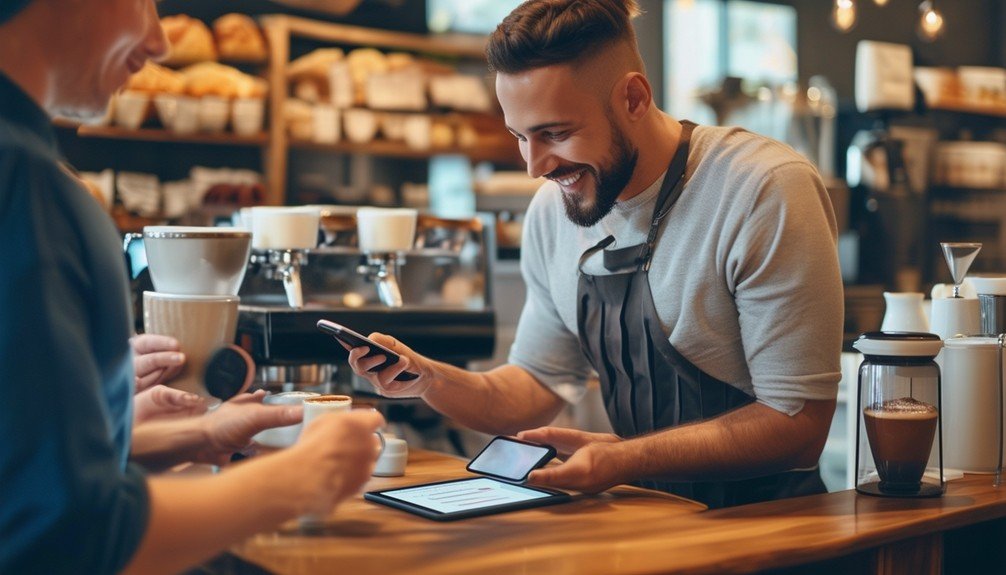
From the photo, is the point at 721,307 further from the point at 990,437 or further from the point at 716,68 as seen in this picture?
the point at 716,68

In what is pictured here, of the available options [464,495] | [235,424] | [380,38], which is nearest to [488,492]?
[464,495]

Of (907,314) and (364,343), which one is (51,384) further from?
(907,314)

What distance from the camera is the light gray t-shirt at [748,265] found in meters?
1.99

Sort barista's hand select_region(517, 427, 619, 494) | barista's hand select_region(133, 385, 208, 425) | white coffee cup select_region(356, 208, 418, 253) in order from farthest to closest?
white coffee cup select_region(356, 208, 418, 253) → barista's hand select_region(517, 427, 619, 494) → barista's hand select_region(133, 385, 208, 425)

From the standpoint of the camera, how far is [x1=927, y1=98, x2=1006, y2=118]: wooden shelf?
273 inches

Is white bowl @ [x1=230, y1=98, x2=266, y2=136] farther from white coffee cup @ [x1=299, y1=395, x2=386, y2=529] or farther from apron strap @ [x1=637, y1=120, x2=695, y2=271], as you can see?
white coffee cup @ [x1=299, y1=395, x2=386, y2=529]

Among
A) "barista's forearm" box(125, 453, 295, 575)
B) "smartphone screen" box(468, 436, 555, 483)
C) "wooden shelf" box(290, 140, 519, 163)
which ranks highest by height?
"wooden shelf" box(290, 140, 519, 163)

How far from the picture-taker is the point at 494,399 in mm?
2389

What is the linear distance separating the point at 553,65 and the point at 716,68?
5.38 metres

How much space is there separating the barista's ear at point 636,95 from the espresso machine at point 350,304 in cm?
70

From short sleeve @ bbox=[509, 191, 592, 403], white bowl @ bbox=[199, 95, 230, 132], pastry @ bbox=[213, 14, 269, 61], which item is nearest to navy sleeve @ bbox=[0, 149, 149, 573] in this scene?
short sleeve @ bbox=[509, 191, 592, 403]

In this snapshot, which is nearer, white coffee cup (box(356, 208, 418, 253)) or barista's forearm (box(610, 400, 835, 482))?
barista's forearm (box(610, 400, 835, 482))

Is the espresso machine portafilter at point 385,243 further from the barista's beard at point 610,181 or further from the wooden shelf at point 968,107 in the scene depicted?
the wooden shelf at point 968,107

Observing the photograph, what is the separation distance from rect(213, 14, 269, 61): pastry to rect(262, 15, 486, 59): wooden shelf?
0.16 m
